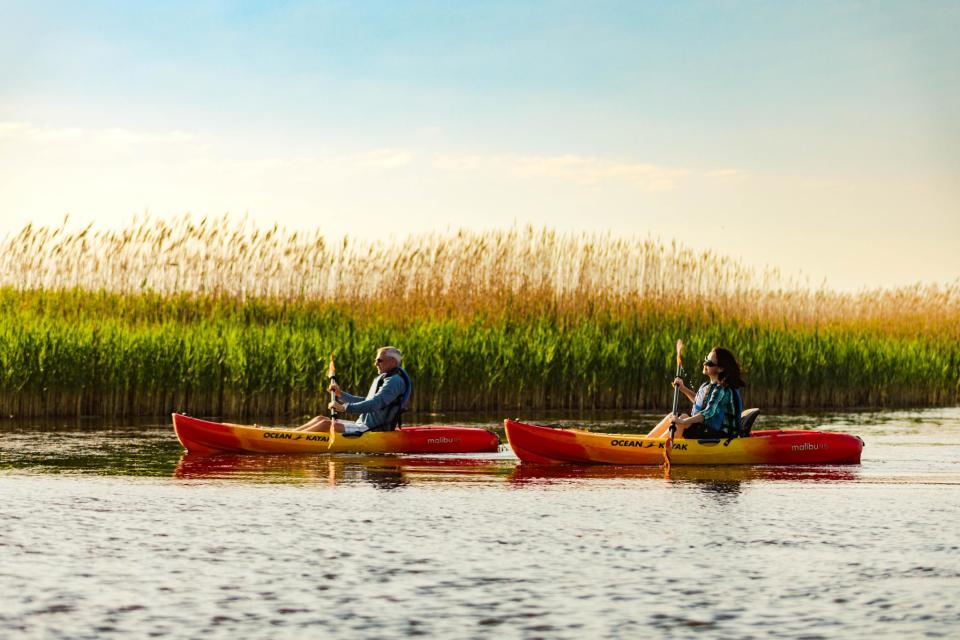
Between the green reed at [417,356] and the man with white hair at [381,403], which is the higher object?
the green reed at [417,356]

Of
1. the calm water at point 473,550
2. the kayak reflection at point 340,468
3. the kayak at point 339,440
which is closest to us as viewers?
the calm water at point 473,550

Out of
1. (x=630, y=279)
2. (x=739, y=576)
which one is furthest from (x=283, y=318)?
(x=739, y=576)

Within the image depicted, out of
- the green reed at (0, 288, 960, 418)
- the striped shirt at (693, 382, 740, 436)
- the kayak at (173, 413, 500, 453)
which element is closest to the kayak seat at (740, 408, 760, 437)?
the striped shirt at (693, 382, 740, 436)

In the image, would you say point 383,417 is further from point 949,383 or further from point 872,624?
point 949,383

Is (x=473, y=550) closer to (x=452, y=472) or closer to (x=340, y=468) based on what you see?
(x=452, y=472)

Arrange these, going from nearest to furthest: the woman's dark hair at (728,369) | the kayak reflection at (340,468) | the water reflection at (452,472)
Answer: the water reflection at (452,472), the kayak reflection at (340,468), the woman's dark hair at (728,369)

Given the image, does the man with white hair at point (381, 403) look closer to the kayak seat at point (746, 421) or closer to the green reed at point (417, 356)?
the kayak seat at point (746, 421)

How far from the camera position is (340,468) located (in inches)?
528

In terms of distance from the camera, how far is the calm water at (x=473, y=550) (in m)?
6.65

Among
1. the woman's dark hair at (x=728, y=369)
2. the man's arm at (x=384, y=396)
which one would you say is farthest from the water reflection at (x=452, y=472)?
the woman's dark hair at (x=728, y=369)

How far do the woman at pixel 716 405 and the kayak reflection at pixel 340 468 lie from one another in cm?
173

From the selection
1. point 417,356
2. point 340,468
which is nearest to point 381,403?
point 340,468

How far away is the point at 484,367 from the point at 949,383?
31.6 feet

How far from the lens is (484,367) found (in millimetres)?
22172
